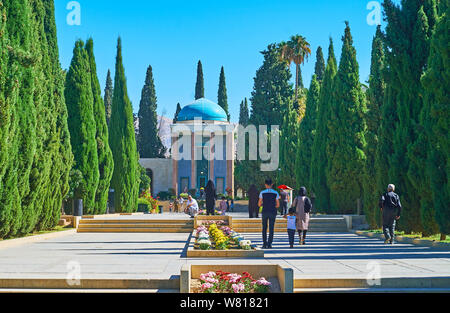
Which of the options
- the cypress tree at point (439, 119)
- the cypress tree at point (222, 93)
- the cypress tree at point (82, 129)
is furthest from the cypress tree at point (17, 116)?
the cypress tree at point (222, 93)

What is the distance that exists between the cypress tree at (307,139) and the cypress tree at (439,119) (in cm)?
1568

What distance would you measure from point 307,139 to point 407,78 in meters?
14.3

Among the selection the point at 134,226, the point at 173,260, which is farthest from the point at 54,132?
the point at 173,260

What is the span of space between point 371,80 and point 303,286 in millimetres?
13804

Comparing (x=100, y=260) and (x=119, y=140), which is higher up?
(x=119, y=140)

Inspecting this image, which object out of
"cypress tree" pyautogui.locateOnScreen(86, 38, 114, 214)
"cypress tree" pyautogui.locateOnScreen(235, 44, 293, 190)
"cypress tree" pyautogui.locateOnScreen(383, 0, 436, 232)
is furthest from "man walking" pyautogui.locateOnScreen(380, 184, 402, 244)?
"cypress tree" pyautogui.locateOnScreen(235, 44, 293, 190)

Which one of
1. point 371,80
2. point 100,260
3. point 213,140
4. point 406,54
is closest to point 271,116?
point 213,140

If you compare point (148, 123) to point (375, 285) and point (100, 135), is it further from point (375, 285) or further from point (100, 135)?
point (375, 285)

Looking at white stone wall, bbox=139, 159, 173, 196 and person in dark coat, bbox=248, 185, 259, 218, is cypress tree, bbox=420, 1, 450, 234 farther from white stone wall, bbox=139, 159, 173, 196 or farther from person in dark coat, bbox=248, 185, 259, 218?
white stone wall, bbox=139, 159, 173, 196

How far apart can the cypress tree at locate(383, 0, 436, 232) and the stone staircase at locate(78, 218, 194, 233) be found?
24.4ft

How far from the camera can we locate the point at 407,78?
50.5 ft

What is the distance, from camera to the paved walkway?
799cm
